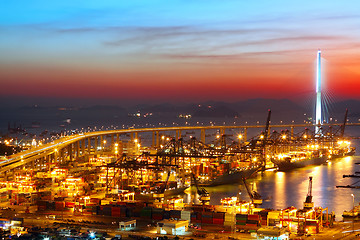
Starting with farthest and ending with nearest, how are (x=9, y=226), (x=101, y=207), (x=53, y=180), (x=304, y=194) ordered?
(x=53, y=180), (x=304, y=194), (x=101, y=207), (x=9, y=226)

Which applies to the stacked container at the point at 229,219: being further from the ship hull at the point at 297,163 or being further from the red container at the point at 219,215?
the ship hull at the point at 297,163

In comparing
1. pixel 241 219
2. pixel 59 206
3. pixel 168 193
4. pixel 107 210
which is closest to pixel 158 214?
pixel 107 210

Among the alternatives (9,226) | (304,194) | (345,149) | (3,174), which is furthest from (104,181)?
(345,149)

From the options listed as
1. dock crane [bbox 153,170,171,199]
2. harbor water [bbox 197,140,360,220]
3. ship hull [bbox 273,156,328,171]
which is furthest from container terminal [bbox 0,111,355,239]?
ship hull [bbox 273,156,328,171]

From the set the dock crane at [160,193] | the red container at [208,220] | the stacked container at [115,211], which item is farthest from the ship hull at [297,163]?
the red container at [208,220]

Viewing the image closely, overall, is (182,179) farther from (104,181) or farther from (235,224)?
(235,224)

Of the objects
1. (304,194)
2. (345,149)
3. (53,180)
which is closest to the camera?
(304,194)

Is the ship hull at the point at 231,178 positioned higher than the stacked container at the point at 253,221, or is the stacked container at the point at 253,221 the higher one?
the ship hull at the point at 231,178

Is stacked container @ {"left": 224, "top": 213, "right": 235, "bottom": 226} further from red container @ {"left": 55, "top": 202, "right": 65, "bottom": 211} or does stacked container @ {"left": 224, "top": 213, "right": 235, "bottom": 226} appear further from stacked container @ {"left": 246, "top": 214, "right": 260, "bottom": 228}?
red container @ {"left": 55, "top": 202, "right": 65, "bottom": 211}
